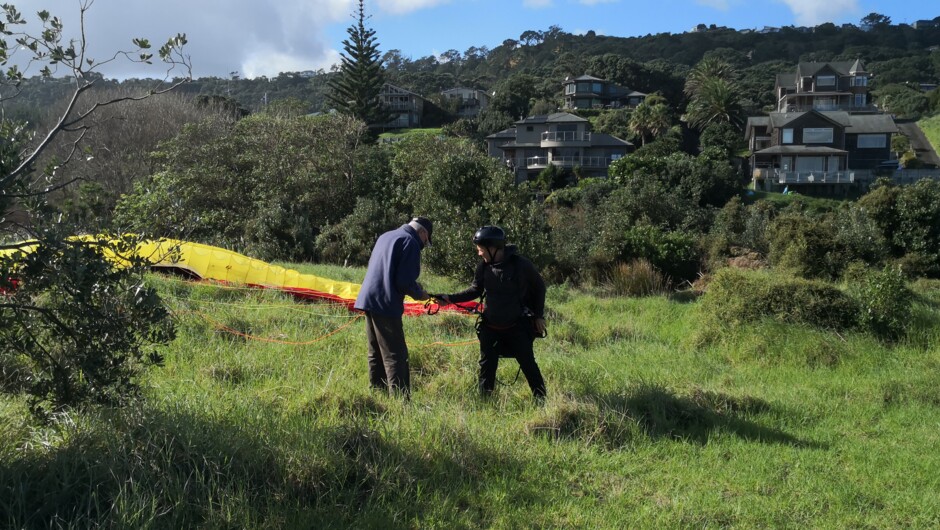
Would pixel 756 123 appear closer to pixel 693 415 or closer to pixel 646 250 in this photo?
pixel 646 250

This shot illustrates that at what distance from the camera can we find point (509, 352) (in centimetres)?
681

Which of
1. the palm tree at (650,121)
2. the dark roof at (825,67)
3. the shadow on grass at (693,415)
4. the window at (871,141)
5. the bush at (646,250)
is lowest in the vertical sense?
the shadow on grass at (693,415)

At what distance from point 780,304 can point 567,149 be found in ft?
174

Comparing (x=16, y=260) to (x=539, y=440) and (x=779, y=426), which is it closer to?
(x=539, y=440)

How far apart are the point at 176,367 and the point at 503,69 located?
143m

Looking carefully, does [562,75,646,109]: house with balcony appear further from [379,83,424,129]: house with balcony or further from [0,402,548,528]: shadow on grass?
[0,402,548,528]: shadow on grass

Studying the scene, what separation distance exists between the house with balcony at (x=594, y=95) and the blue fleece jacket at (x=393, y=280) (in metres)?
80.0

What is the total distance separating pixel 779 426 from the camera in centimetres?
664

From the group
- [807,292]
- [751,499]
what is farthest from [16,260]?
[807,292]

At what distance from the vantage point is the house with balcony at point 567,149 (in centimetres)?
6109

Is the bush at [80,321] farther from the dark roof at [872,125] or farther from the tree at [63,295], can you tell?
the dark roof at [872,125]

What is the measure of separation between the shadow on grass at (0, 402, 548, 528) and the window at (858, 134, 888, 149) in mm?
59808

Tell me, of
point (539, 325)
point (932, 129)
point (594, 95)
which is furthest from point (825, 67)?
point (539, 325)

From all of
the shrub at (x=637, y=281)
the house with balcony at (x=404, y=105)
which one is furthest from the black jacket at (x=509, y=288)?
the house with balcony at (x=404, y=105)
